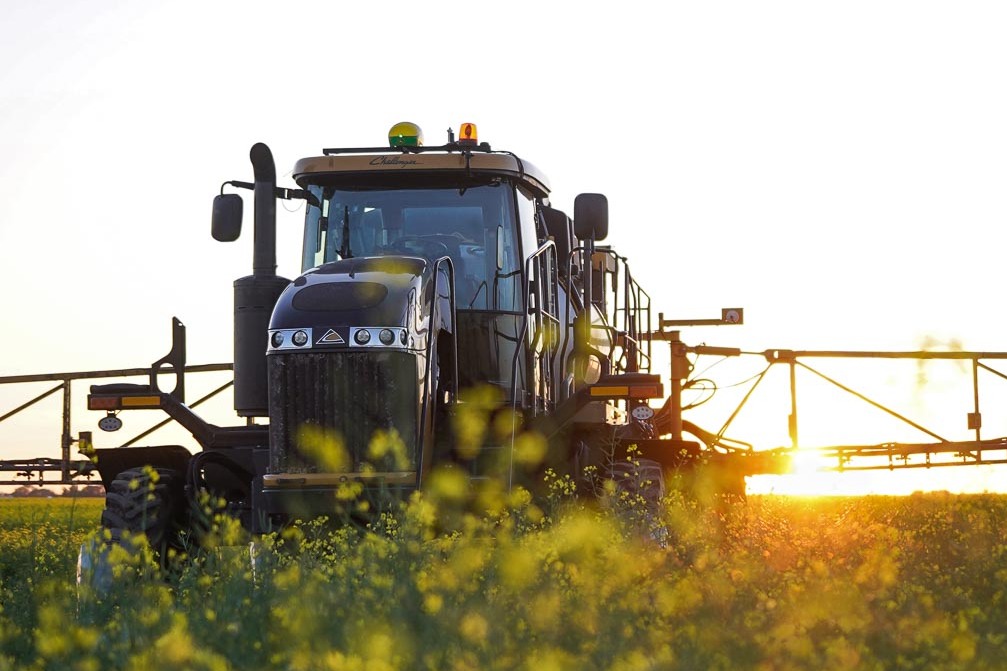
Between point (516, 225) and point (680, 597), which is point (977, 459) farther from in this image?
point (680, 597)

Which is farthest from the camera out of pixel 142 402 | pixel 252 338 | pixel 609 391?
pixel 142 402

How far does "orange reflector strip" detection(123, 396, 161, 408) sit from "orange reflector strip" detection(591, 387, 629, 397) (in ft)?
11.1

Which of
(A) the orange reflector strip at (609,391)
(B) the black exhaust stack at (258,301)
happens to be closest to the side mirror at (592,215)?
(A) the orange reflector strip at (609,391)

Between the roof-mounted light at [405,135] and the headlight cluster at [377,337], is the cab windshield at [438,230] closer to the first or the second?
the roof-mounted light at [405,135]

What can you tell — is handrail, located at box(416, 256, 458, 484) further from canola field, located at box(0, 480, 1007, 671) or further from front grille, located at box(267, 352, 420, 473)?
canola field, located at box(0, 480, 1007, 671)

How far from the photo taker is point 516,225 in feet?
34.9

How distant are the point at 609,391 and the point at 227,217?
3083 millimetres

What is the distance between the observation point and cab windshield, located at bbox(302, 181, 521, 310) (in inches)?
411

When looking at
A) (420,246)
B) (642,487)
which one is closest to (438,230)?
(420,246)

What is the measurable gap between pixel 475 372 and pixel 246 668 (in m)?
5.53

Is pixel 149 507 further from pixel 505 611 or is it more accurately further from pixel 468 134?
pixel 505 611

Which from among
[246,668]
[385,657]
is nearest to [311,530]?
[246,668]

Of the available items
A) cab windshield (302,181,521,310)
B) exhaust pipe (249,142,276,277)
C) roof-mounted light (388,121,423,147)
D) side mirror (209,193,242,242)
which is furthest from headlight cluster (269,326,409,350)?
roof-mounted light (388,121,423,147)

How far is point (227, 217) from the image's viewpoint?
10.4 meters
